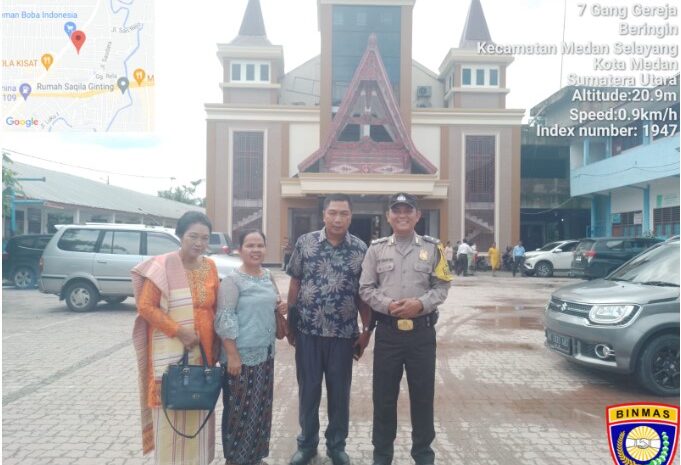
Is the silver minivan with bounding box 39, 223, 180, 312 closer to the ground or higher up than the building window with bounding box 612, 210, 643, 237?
closer to the ground

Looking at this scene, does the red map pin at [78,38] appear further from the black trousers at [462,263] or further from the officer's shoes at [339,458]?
the black trousers at [462,263]

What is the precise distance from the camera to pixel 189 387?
3186 mm

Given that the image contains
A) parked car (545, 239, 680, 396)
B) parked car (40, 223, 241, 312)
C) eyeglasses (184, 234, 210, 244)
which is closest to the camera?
eyeglasses (184, 234, 210, 244)

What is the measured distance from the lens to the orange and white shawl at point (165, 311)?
10.6 ft

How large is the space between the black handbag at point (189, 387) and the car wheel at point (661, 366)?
4418mm

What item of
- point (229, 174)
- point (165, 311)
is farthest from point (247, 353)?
point (229, 174)

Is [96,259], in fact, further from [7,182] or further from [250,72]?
[250,72]

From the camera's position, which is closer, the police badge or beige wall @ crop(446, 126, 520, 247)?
the police badge

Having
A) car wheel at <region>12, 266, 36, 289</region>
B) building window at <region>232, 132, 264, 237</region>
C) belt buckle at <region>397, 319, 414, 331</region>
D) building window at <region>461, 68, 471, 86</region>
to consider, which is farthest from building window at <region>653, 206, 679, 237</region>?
car wheel at <region>12, 266, 36, 289</region>

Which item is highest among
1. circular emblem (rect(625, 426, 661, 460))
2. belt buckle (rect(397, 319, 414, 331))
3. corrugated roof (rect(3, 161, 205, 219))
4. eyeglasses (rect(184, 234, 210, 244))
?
corrugated roof (rect(3, 161, 205, 219))

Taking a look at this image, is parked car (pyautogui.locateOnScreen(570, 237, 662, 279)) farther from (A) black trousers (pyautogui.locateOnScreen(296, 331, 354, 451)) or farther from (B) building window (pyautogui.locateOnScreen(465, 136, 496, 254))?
(A) black trousers (pyautogui.locateOnScreen(296, 331, 354, 451))

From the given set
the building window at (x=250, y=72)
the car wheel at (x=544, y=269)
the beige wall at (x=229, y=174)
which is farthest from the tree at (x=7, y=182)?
the car wheel at (x=544, y=269)

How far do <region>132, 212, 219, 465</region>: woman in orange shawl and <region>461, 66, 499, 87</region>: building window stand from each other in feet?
93.5

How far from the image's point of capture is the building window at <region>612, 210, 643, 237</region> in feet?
80.2
